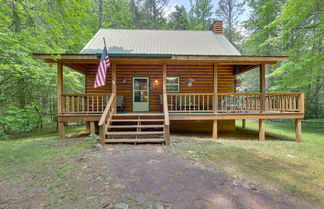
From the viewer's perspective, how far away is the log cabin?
634cm

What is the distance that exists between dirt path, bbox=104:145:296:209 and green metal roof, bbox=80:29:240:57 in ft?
19.4

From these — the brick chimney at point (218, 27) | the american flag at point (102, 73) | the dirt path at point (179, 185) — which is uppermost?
the brick chimney at point (218, 27)

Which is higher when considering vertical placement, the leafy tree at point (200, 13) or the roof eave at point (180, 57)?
the leafy tree at point (200, 13)

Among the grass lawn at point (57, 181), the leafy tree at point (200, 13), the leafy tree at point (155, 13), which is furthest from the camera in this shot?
the leafy tree at point (200, 13)

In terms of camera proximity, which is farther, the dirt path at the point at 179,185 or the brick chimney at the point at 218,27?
the brick chimney at the point at 218,27

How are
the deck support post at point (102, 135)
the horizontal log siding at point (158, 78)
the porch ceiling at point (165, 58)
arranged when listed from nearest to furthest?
the deck support post at point (102, 135), the porch ceiling at point (165, 58), the horizontal log siding at point (158, 78)

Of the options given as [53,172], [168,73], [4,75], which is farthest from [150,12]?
[53,172]

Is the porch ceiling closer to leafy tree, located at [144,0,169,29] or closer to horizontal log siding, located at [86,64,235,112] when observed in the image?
horizontal log siding, located at [86,64,235,112]

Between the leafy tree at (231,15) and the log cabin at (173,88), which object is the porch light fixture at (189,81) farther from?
the leafy tree at (231,15)

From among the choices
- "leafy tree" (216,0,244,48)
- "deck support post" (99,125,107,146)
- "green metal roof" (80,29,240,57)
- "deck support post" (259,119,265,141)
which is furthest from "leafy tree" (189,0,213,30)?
"deck support post" (99,125,107,146)

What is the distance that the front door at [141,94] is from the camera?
8430 mm

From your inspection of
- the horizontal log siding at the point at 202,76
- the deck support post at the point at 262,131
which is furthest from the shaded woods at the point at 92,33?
the deck support post at the point at 262,131

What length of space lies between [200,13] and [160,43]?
15.0 meters

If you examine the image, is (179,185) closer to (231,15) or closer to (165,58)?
(165,58)
